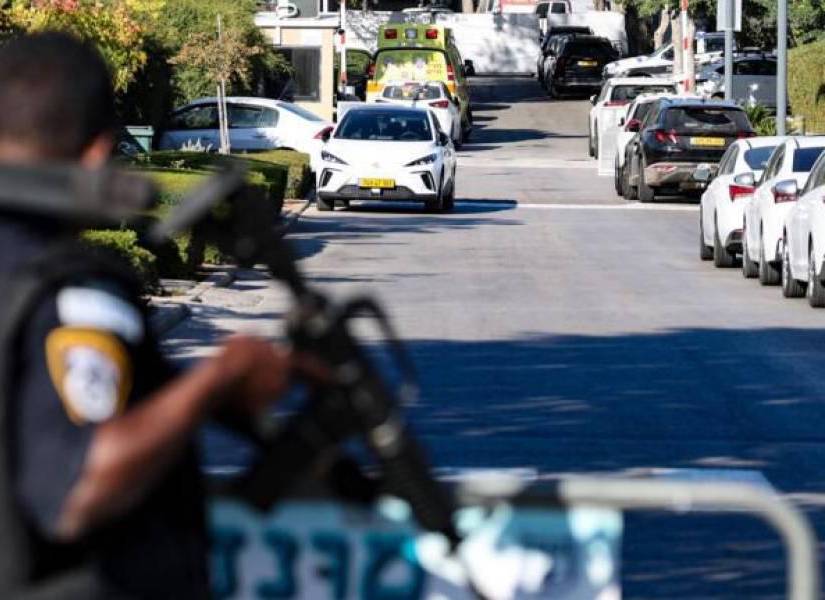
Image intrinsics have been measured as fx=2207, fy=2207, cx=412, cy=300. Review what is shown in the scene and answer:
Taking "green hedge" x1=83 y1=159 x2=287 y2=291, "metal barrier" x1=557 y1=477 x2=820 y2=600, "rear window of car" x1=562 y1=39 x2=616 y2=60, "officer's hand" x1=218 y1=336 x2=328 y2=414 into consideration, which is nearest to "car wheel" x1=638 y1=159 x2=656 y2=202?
"green hedge" x1=83 y1=159 x2=287 y2=291

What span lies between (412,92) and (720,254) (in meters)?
25.5

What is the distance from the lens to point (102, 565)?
10.4 feet

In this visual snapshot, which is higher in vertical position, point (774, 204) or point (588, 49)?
point (588, 49)

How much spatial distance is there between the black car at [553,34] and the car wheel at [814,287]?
50.6 metres

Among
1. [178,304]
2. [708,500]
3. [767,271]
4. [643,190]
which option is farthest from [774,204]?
[708,500]

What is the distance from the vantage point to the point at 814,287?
1941 centimetres

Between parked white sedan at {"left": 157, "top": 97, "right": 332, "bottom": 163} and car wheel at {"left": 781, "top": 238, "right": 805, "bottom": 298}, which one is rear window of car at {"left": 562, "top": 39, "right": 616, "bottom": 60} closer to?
parked white sedan at {"left": 157, "top": 97, "right": 332, "bottom": 163}

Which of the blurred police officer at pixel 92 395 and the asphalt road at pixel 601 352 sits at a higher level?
the blurred police officer at pixel 92 395

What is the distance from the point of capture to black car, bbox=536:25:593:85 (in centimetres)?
7119

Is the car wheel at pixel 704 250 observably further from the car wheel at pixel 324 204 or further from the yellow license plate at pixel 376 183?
the car wheel at pixel 324 204

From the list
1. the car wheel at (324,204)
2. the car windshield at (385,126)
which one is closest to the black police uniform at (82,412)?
the car wheel at (324,204)

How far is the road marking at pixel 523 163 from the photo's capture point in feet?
151

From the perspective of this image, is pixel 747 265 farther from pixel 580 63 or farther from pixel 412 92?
pixel 580 63

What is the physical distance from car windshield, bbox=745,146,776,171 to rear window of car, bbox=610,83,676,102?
21.9m
